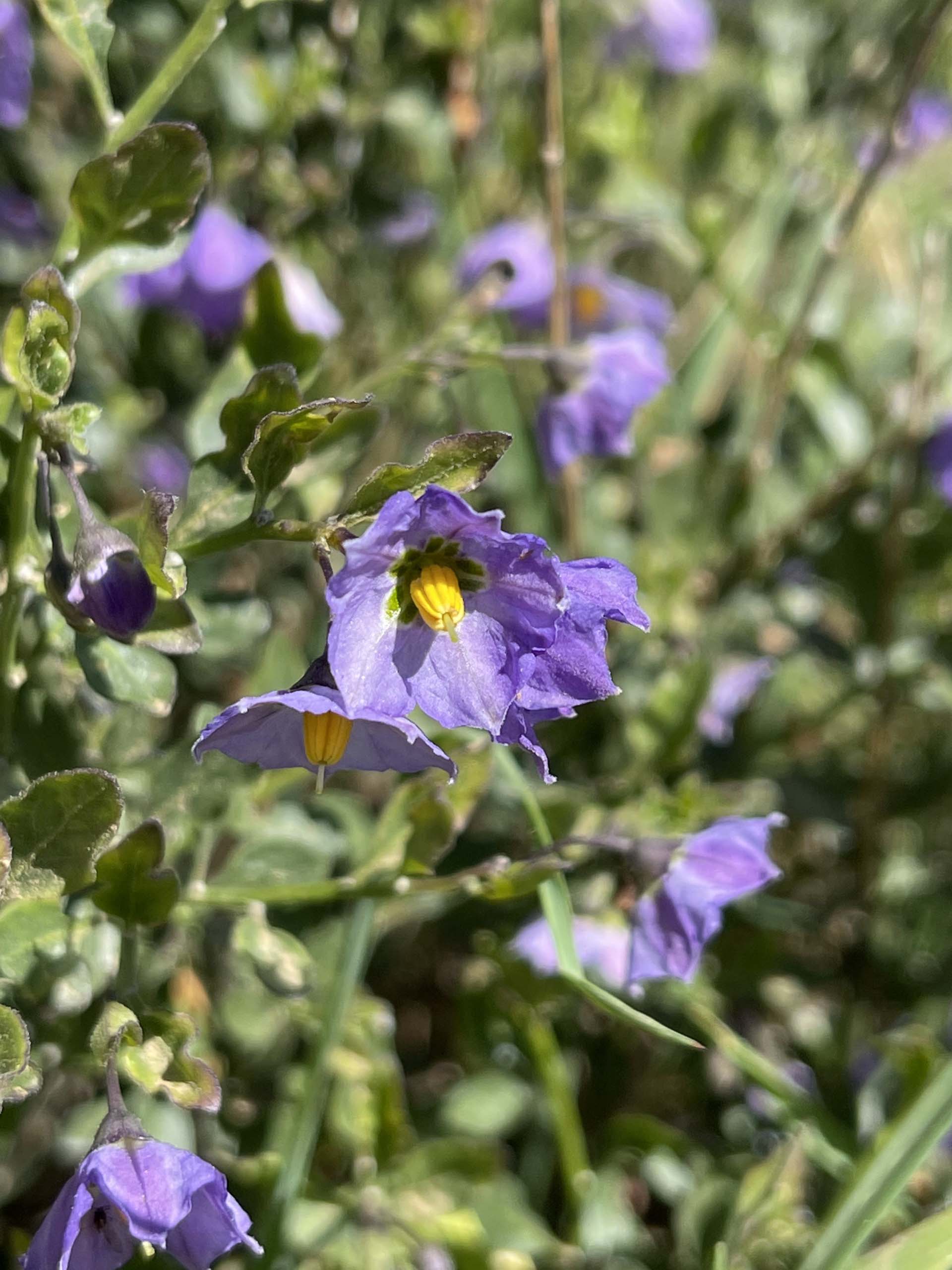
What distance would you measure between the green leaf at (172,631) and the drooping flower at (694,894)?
513 millimetres

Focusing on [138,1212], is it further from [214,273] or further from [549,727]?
[214,273]

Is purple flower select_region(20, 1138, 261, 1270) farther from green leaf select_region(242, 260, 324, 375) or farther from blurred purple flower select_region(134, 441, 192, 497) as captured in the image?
blurred purple flower select_region(134, 441, 192, 497)

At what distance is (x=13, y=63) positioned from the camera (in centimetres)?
157

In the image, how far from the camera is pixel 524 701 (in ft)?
3.36

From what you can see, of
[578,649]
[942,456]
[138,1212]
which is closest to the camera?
[138,1212]

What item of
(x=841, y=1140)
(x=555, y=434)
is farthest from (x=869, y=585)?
(x=841, y=1140)

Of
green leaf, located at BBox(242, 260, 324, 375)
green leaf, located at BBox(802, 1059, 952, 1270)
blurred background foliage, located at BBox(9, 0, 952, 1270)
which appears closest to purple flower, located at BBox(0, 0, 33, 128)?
blurred background foliage, located at BBox(9, 0, 952, 1270)

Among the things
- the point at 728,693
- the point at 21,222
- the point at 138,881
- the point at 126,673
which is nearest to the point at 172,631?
the point at 126,673

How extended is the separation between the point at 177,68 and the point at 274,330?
263mm

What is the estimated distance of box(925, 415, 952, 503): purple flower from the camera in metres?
1.86

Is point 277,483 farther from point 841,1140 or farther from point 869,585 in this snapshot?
point 869,585

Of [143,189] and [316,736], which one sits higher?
[143,189]

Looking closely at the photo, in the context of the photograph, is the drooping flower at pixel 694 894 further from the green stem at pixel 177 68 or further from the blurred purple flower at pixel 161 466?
the blurred purple flower at pixel 161 466

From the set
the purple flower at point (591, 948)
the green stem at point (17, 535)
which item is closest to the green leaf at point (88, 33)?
the green stem at point (17, 535)
